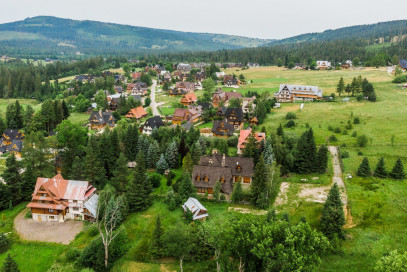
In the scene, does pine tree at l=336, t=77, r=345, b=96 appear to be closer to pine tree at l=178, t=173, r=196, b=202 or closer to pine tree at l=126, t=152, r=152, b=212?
pine tree at l=178, t=173, r=196, b=202

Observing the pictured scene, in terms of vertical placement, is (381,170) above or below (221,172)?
above

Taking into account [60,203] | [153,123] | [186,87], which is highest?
[186,87]

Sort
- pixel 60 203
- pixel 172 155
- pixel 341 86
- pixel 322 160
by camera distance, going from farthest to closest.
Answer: pixel 341 86 → pixel 172 155 → pixel 322 160 → pixel 60 203

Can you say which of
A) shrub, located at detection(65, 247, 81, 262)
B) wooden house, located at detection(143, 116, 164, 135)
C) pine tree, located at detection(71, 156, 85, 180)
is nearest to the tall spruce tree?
pine tree, located at detection(71, 156, 85, 180)

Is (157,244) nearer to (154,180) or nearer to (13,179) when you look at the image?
(154,180)

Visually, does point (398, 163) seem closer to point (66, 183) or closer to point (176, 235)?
point (176, 235)

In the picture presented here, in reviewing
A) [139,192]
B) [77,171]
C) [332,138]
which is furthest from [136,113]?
[332,138]

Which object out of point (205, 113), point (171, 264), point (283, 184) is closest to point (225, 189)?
point (283, 184)
